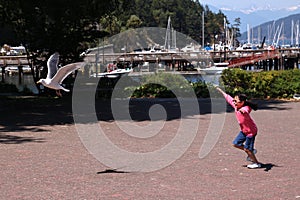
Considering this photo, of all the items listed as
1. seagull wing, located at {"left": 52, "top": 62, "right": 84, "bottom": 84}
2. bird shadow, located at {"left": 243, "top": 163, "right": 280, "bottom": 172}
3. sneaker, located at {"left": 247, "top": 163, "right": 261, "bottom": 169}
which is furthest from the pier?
seagull wing, located at {"left": 52, "top": 62, "right": 84, "bottom": 84}

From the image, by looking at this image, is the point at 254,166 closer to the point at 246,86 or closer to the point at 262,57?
the point at 246,86

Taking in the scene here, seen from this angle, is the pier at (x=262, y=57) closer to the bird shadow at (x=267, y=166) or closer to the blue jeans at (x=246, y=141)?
the bird shadow at (x=267, y=166)

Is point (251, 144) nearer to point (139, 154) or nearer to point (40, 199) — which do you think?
point (139, 154)

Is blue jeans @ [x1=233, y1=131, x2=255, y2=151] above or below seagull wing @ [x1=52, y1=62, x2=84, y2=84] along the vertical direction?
below

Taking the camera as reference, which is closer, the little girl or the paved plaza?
the paved plaza

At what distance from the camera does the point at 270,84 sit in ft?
82.9

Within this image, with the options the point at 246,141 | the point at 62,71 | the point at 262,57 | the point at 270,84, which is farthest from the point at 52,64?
the point at 262,57

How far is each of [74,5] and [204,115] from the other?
7.48m

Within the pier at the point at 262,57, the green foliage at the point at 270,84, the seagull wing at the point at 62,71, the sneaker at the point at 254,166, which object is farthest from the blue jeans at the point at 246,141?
the pier at the point at 262,57

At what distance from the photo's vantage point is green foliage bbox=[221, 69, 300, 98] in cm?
2494

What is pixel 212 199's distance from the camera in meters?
8.09

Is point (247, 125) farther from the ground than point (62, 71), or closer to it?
closer to it

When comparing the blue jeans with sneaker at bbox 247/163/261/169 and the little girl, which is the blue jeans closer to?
the little girl

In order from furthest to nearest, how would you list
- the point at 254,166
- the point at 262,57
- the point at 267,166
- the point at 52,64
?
the point at 262,57, the point at 267,166, the point at 254,166, the point at 52,64
